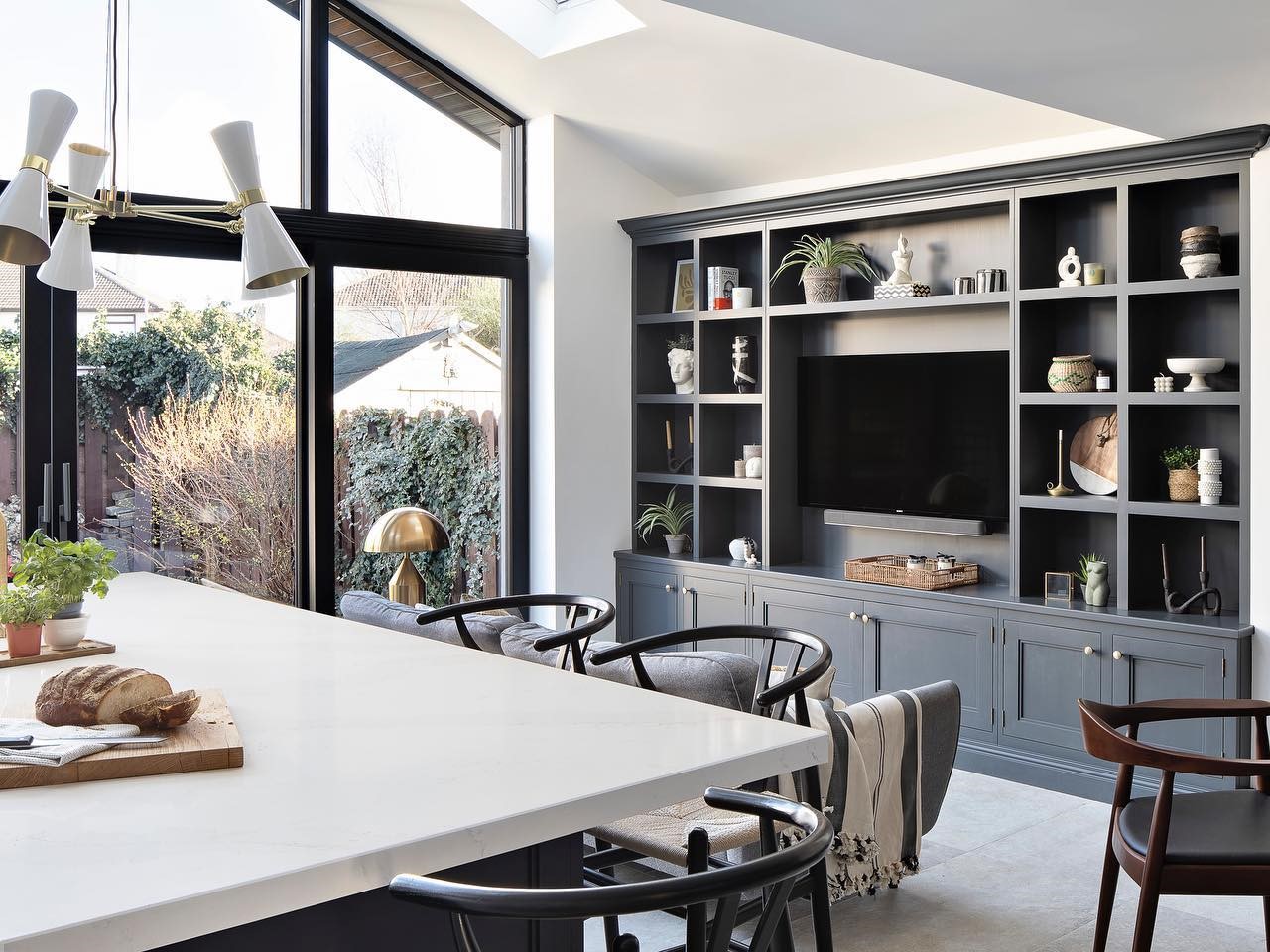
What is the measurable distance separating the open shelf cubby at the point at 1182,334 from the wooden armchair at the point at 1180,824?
6.29 ft

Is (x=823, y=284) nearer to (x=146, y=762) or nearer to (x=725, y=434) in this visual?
(x=725, y=434)

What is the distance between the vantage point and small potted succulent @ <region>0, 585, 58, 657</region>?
7.70ft

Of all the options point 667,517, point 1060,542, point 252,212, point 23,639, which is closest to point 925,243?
point 1060,542

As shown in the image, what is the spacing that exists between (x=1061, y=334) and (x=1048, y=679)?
1403mm

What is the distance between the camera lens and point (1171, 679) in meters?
4.27

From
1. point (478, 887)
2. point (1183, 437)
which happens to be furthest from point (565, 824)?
point (1183, 437)

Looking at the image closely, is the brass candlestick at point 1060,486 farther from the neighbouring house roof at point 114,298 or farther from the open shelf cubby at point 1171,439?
the neighbouring house roof at point 114,298

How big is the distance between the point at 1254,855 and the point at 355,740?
1.81m

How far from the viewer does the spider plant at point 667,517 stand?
6180 millimetres

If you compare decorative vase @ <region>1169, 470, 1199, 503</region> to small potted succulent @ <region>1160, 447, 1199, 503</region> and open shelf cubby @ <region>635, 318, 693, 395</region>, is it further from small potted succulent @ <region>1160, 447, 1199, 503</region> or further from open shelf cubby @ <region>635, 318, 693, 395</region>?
open shelf cubby @ <region>635, 318, 693, 395</region>

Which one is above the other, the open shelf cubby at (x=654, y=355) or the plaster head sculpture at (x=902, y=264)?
the plaster head sculpture at (x=902, y=264)

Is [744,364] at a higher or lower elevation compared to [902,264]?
lower

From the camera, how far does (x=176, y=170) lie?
16.7 ft

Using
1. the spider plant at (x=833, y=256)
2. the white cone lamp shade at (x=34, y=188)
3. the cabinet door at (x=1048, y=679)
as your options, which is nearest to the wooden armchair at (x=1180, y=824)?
the cabinet door at (x=1048, y=679)
